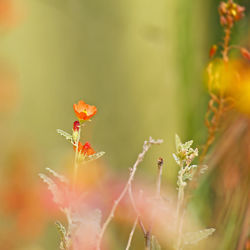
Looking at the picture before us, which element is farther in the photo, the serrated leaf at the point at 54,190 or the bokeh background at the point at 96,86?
the bokeh background at the point at 96,86

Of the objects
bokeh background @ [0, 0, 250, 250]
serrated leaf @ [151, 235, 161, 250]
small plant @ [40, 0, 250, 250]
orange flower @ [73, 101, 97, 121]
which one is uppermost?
bokeh background @ [0, 0, 250, 250]

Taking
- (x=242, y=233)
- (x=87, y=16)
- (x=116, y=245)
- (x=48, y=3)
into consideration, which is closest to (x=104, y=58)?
(x=87, y=16)

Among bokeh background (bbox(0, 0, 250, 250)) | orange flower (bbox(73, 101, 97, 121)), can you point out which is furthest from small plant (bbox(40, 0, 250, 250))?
bokeh background (bbox(0, 0, 250, 250))

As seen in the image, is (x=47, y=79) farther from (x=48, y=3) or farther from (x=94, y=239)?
(x=94, y=239)

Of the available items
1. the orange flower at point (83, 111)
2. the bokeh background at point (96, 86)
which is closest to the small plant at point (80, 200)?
the orange flower at point (83, 111)

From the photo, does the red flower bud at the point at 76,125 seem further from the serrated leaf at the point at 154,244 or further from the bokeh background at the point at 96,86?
the bokeh background at the point at 96,86

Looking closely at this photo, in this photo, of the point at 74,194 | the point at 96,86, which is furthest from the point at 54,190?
the point at 96,86

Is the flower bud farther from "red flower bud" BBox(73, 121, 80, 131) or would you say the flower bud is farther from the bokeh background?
the bokeh background

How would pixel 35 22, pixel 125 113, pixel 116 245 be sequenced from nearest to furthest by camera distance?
pixel 116 245 → pixel 35 22 → pixel 125 113
